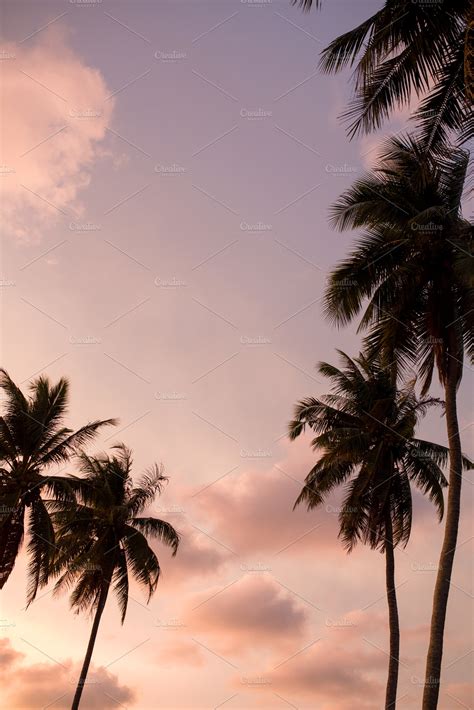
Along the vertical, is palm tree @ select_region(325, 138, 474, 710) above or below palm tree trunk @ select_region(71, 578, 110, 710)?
above

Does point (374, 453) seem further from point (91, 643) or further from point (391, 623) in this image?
point (91, 643)

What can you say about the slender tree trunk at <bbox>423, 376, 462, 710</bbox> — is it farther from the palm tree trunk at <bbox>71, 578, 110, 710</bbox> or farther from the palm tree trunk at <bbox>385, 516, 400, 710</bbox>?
the palm tree trunk at <bbox>71, 578, 110, 710</bbox>

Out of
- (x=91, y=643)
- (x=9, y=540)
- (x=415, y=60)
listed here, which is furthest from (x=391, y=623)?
(x=415, y=60)

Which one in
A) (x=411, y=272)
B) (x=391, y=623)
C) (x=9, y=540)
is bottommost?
(x=9, y=540)

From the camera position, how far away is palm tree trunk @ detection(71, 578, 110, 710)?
1182 inches

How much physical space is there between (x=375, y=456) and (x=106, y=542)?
13.4 m

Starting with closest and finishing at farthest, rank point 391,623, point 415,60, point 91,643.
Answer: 1. point 415,60
2. point 391,623
3. point 91,643

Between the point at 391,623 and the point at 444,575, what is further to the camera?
the point at 391,623

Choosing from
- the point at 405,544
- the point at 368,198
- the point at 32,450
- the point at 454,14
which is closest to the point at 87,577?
the point at 32,450

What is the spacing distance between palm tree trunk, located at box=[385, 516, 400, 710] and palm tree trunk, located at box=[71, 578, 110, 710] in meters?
12.8

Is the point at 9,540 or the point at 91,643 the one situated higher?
the point at 9,540

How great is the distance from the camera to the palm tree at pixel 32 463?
26.9 m

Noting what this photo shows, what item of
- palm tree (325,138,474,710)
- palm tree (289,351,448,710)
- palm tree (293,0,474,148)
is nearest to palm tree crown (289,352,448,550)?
palm tree (289,351,448,710)

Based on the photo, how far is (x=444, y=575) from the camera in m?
18.9
